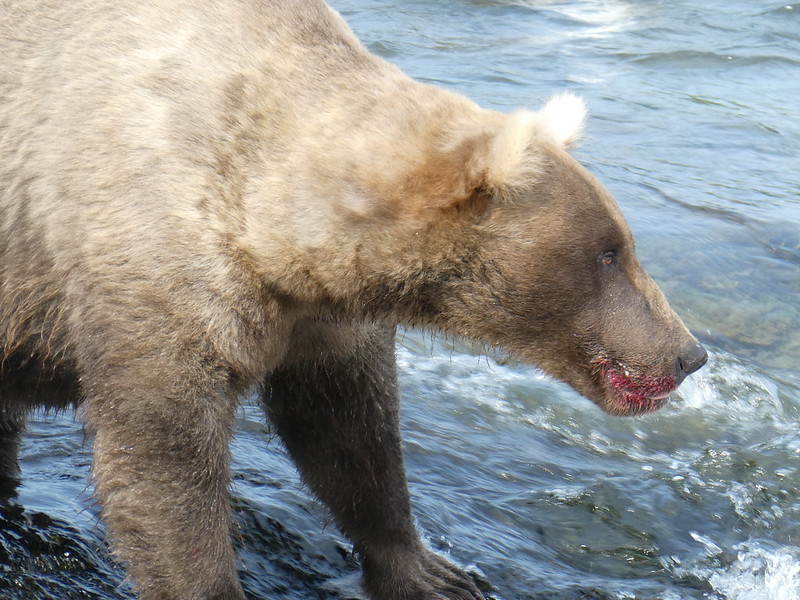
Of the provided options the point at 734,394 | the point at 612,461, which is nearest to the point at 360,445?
the point at 612,461

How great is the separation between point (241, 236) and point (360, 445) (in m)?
1.52

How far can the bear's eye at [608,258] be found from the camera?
439 centimetres

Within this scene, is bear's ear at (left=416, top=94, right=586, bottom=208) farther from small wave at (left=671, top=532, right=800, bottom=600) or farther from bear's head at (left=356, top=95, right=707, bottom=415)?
small wave at (left=671, top=532, right=800, bottom=600)

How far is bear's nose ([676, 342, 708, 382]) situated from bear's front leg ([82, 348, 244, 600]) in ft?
5.44

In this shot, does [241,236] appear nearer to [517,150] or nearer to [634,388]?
[517,150]

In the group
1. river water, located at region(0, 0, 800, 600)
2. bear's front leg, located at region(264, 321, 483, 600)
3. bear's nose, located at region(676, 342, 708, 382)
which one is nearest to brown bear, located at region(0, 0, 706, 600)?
bear's nose, located at region(676, 342, 708, 382)

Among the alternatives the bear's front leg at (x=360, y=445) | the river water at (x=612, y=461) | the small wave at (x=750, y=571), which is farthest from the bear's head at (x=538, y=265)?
the small wave at (x=750, y=571)

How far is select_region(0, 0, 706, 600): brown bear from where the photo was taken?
4.29 meters

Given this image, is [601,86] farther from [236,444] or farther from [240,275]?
[240,275]

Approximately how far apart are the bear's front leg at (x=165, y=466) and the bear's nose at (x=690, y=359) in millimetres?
1658

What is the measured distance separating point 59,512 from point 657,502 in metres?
3.19

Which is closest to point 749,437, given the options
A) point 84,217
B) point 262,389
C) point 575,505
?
point 575,505

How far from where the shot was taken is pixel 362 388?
5.29 meters

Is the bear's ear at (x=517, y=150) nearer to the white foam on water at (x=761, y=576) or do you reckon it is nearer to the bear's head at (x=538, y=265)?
the bear's head at (x=538, y=265)
